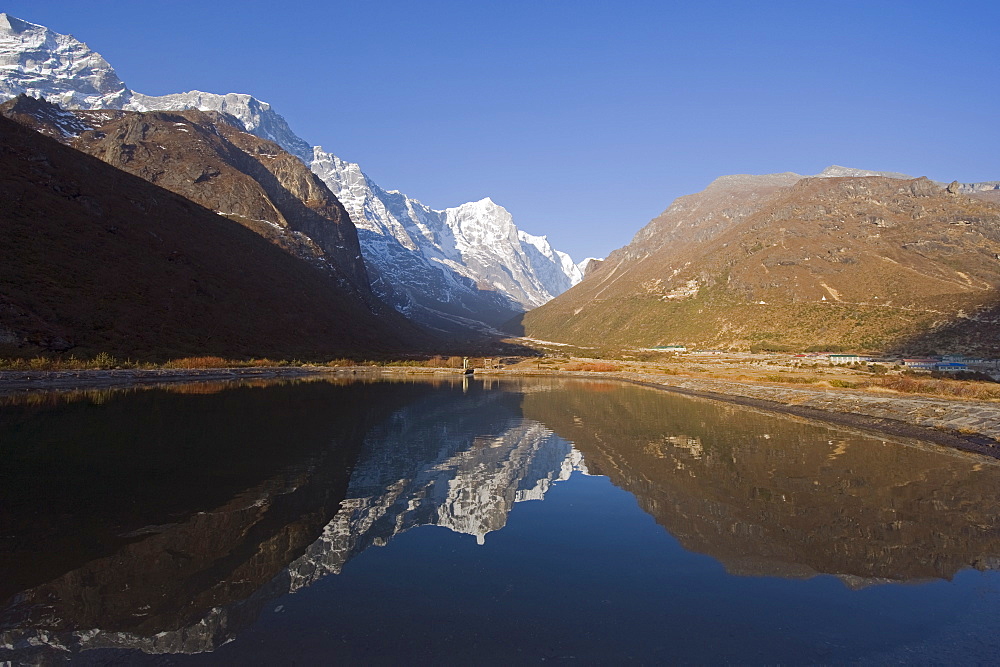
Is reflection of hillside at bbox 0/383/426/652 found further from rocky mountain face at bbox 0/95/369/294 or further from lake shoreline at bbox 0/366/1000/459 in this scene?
rocky mountain face at bbox 0/95/369/294

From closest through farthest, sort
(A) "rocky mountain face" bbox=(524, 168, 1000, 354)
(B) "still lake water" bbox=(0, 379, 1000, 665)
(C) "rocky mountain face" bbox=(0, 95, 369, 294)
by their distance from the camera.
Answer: (B) "still lake water" bbox=(0, 379, 1000, 665)
(A) "rocky mountain face" bbox=(524, 168, 1000, 354)
(C) "rocky mountain face" bbox=(0, 95, 369, 294)

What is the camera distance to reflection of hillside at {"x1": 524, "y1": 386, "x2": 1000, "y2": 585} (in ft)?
46.7

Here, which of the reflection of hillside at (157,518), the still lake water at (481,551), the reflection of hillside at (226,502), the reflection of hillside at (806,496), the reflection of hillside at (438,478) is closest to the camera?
the still lake water at (481,551)

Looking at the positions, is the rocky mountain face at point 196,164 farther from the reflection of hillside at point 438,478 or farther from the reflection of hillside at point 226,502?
the reflection of hillside at point 438,478

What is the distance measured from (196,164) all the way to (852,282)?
169m

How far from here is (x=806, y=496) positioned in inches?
766

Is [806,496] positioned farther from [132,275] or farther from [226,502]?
[132,275]

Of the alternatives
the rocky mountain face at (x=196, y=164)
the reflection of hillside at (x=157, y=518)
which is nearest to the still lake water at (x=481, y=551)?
the reflection of hillside at (x=157, y=518)

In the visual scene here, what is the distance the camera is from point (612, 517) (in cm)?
1786

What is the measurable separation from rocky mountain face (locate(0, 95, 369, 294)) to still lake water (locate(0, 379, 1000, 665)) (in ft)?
419

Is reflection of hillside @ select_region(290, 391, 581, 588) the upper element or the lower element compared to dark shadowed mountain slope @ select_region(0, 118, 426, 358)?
lower

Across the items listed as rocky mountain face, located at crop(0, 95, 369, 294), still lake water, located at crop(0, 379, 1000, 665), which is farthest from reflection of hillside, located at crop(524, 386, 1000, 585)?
rocky mountain face, located at crop(0, 95, 369, 294)

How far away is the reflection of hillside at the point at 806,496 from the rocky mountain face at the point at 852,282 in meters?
80.2

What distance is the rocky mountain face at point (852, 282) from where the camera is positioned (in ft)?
347
